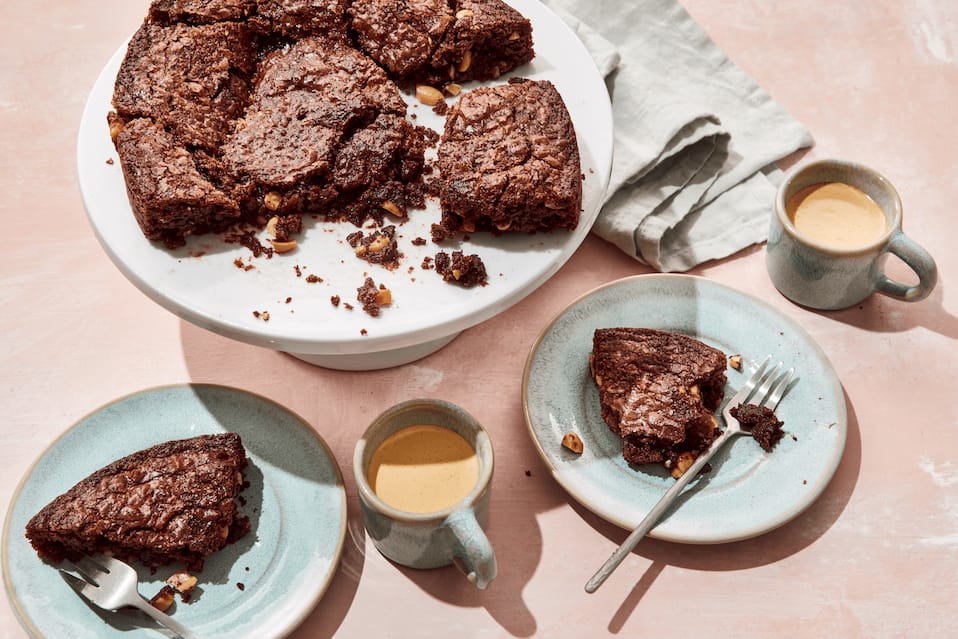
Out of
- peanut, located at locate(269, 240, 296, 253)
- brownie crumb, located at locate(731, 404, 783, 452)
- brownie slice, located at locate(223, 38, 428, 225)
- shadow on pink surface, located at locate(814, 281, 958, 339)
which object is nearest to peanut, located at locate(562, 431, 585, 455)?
brownie crumb, located at locate(731, 404, 783, 452)

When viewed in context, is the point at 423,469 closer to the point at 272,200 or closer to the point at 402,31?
the point at 272,200

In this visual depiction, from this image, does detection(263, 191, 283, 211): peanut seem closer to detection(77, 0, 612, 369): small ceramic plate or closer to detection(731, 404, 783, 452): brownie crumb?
detection(77, 0, 612, 369): small ceramic plate

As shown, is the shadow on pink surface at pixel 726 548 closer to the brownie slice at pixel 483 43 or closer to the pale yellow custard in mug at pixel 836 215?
the pale yellow custard in mug at pixel 836 215

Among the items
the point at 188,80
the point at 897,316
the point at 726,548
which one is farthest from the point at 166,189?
the point at 897,316

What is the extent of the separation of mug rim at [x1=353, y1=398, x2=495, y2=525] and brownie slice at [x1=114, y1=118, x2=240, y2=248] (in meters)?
0.53

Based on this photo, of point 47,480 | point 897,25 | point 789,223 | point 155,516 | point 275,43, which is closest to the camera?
point 155,516

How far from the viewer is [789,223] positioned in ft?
7.64

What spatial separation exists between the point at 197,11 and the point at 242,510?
1111 millimetres

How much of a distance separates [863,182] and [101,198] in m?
1.85

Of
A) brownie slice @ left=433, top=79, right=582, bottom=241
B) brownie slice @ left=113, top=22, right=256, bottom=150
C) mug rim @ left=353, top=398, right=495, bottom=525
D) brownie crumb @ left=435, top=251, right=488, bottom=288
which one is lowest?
mug rim @ left=353, top=398, right=495, bottom=525

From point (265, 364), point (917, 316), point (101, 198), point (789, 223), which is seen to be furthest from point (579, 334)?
point (101, 198)

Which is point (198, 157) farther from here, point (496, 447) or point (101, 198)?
point (496, 447)

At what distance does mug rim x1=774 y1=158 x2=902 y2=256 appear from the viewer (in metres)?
2.26

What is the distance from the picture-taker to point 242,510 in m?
1.99
